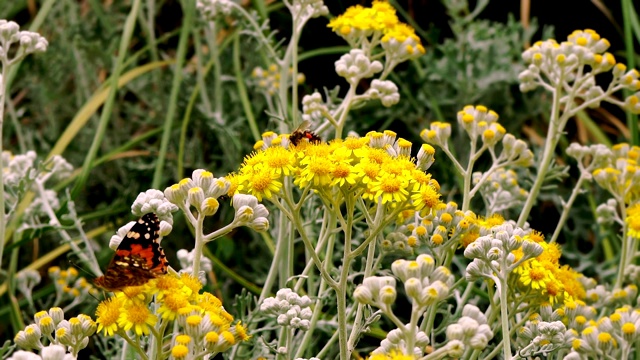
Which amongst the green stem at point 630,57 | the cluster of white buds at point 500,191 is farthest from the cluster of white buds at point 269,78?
the green stem at point 630,57

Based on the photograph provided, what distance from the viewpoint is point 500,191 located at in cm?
223

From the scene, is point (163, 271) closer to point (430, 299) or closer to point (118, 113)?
point (430, 299)

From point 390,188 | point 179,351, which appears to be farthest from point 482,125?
point 179,351

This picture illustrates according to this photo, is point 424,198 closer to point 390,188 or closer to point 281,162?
point 390,188

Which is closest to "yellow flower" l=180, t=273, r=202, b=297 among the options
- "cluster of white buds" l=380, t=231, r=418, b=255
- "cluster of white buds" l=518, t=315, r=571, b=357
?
"cluster of white buds" l=380, t=231, r=418, b=255

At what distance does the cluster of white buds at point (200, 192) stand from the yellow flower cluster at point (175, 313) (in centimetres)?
14

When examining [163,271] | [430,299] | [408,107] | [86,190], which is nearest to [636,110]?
[408,107]

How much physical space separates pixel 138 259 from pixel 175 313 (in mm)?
119

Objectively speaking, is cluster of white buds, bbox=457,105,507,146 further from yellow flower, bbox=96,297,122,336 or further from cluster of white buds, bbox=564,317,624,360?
yellow flower, bbox=96,297,122,336

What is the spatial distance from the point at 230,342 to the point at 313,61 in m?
2.47

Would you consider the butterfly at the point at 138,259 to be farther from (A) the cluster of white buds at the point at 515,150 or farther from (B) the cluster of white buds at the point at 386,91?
(A) the cluster of white buds at the point at 515,150

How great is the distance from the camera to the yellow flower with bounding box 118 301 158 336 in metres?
1.36

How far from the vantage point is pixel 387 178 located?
1475 mm

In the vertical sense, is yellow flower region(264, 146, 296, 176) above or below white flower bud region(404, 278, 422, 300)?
above
